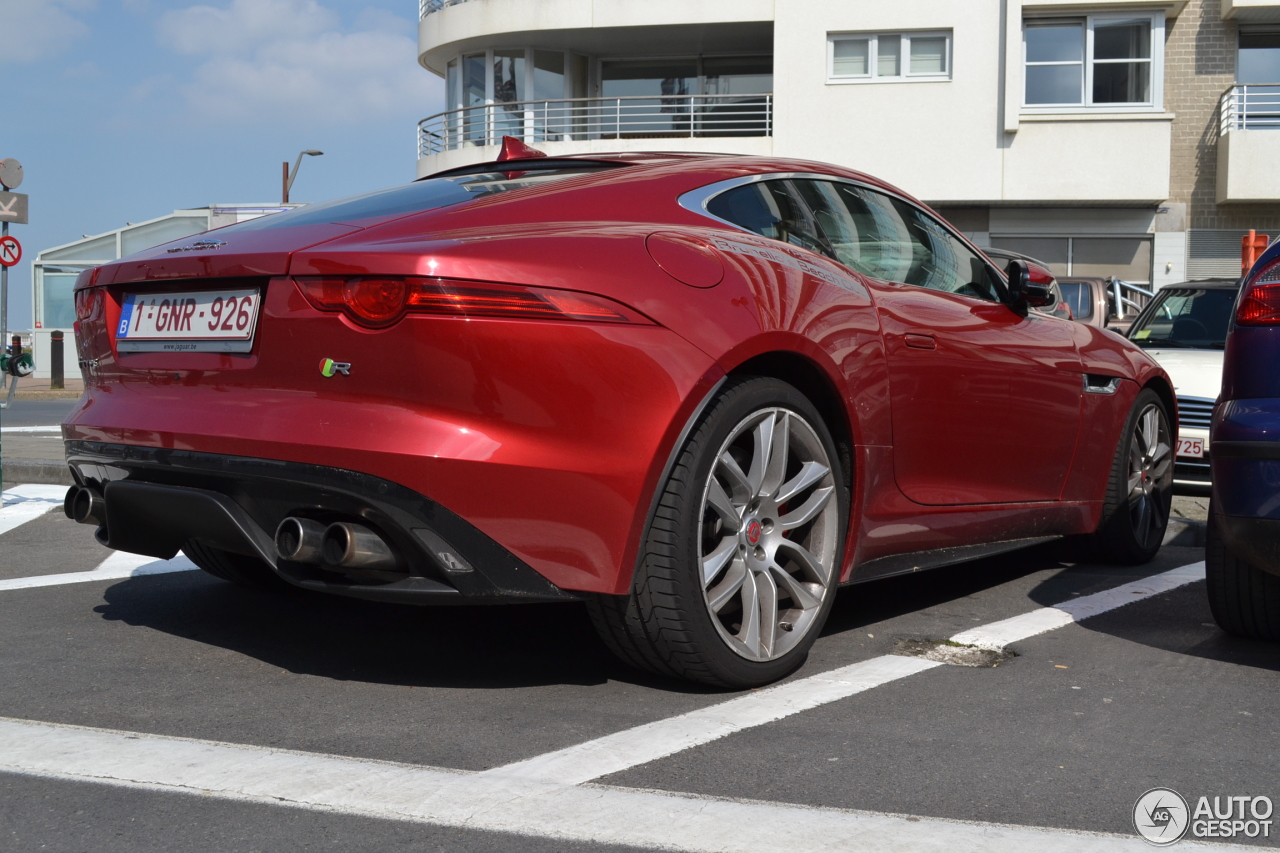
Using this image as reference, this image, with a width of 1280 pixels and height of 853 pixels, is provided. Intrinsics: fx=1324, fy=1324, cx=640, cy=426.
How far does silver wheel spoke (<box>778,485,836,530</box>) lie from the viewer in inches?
136

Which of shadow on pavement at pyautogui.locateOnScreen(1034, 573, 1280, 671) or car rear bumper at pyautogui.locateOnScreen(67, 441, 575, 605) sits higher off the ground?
car rear bumper at pyautogui.locateOnScreen(67, 441, 575, 605)

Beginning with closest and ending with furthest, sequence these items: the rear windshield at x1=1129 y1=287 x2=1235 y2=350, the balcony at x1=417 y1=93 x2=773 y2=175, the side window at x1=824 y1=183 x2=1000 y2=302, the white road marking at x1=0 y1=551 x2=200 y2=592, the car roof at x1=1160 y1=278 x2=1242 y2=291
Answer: the side window at x1=824 y1=183 x2=1000 y2=302
the white road marking at x1=0 y1=551 x2=200 y2=592
the rear windshield at x1=1129 y1=287 x2=1235 y2=350
the car roof at x1=1160 y1=278 x2=1242 y2=291
the balcony at x1=417 y1=93 x2=773 y2=175

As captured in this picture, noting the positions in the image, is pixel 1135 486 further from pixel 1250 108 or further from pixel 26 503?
pixel 1250 108

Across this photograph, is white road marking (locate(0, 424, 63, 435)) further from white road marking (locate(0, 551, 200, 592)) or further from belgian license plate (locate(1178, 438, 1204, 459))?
belgian license plate (locate(1178, 438, 1204, 459))

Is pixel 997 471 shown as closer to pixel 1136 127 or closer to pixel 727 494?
pixel 727 494

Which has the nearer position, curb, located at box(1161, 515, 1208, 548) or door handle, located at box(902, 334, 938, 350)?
door handle, located at box(902, 334, 938, 350)

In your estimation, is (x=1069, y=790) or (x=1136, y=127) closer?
(x=1069, y=790)

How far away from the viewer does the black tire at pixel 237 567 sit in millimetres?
4273

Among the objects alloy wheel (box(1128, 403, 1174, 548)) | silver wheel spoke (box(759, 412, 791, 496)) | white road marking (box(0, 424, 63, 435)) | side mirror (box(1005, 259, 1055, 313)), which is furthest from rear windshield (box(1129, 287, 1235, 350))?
white road marking (box(0, 424, 63, 435))

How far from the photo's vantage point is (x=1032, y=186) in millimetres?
22297

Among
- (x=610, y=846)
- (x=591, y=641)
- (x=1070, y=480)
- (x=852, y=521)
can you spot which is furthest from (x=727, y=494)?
(x=1070, y=480)

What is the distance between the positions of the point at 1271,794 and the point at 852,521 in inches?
53.7

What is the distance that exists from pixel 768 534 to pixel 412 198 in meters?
1.32

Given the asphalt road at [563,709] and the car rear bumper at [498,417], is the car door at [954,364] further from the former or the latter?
the car rear bumper at [498,417]
